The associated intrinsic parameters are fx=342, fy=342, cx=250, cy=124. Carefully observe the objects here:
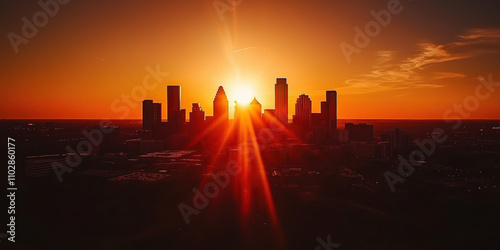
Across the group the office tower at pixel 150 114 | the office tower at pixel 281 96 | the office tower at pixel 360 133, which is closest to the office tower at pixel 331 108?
the office tower at pixel 360 133

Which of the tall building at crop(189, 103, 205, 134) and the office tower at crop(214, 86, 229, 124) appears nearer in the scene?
the tall building at crop(189, 103, 205, 134)

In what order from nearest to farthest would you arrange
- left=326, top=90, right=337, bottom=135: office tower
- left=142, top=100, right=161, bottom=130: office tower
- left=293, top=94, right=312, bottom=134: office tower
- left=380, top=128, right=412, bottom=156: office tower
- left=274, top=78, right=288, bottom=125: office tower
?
left=380, top=128, right=412, bottom=156: office tower < left=293, top=94, right=312, bottom=134: office tower < left=326, top=90, right=337, bottom=135: office tower < left=142, top=100, right=161, bottom=130: office tower < left=274, top=78, right=288, bottom=125: office tower

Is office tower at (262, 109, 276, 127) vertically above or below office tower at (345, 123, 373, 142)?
above

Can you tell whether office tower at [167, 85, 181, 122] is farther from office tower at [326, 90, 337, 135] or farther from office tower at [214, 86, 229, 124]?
office tower at [326, 90, 337, 135]

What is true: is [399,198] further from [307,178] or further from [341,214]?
[307,178]

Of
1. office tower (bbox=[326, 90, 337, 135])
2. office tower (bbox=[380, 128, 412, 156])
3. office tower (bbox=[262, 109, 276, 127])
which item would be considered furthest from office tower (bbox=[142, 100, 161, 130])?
office tower (bbox=[380, 128, 412, 156])

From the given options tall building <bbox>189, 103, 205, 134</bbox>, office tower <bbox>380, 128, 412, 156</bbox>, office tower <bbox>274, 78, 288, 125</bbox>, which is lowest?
office tower <bbox>380, 128, 412, 156</bbox>

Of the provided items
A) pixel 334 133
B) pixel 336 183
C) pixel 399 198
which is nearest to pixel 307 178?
pixel 336 183

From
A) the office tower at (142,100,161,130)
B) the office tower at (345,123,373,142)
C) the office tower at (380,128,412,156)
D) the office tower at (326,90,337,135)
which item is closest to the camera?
the office tower at (380,128,412,156)
